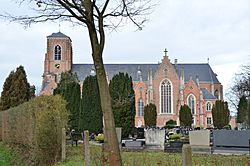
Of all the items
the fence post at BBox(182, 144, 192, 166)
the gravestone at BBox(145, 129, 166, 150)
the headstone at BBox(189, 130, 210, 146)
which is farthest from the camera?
the gravestone at BBox(145, 129, 166, 150)

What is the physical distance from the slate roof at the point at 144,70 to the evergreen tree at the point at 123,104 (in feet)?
202

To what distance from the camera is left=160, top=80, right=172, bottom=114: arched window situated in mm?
87750

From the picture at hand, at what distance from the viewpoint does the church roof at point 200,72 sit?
99.1m

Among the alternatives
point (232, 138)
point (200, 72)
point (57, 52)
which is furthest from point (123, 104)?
point (200, 72)

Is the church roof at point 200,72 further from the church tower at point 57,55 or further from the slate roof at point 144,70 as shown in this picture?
the church tower at point 57,55

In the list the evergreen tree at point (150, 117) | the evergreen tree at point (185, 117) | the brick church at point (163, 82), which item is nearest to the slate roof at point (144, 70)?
the brick church at point (163, 82)

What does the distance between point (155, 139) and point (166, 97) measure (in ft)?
217

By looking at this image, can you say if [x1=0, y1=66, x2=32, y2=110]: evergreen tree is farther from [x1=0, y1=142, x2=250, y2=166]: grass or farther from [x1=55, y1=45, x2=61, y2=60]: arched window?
[x1=55, y1=45, x2=61, y2=60]: arched window

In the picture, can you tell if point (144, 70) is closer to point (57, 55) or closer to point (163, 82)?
point (163, 82)

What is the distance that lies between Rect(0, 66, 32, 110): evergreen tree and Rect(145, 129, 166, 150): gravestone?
2696cm

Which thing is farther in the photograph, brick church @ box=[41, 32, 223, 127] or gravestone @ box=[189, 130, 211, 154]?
brick church @ box=[41, 32, 223, 127]

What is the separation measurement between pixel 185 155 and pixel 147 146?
1697 cm

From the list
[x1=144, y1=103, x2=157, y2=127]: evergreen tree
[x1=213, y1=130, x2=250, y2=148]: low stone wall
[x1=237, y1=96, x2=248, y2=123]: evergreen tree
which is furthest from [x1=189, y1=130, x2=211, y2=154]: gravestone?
[x1=144, y1=103, x2=157, y2=127]: evergreen tree

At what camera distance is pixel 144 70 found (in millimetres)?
97500
